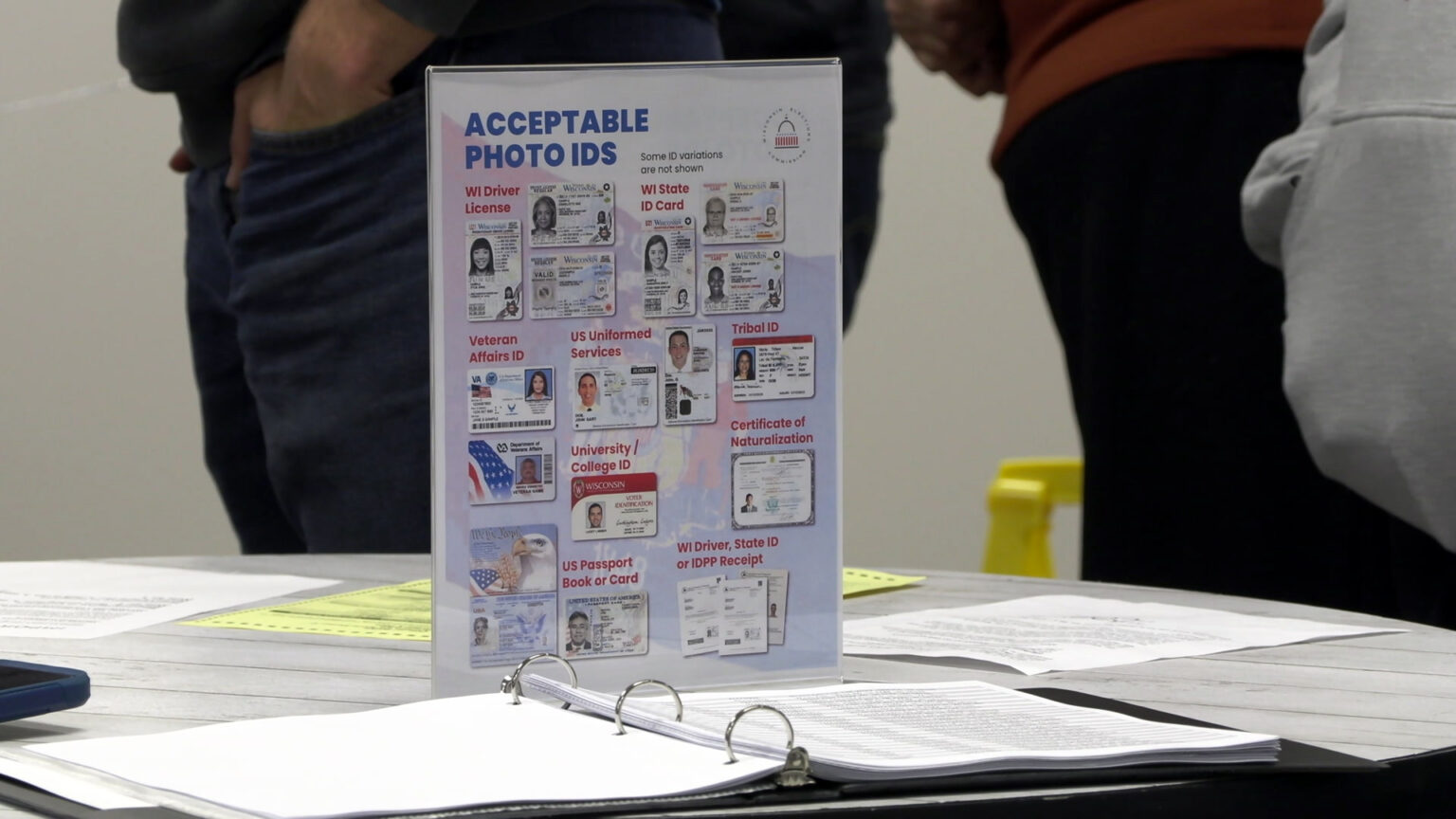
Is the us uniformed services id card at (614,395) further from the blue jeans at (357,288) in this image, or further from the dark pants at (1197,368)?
the dark pants at (1197,368)

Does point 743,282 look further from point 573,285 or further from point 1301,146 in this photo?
point 1301,146

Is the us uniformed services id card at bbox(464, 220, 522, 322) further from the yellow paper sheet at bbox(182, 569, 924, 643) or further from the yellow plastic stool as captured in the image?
the yellow plastic stool

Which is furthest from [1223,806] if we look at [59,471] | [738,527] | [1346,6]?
[59,471]

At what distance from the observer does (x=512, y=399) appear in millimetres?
718

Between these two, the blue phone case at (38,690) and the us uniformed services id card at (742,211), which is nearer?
the blue phone case at (38,690)

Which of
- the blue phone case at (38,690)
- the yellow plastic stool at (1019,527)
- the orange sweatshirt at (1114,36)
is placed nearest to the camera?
the blue phone case at (38,690)

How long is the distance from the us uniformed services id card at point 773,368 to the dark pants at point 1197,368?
2.71 ft

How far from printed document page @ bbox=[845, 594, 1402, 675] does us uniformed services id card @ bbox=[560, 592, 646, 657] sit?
16 centimetres

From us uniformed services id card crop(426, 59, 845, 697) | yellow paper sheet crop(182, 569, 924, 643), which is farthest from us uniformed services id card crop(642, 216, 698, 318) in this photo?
yellow paper sheet crop(182, 569, 924, 643)

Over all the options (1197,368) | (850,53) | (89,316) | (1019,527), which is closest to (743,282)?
(1197,368)

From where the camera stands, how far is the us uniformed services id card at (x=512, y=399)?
71 cm

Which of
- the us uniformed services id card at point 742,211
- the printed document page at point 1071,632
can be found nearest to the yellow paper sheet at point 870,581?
A: the printed document page at point 1071,632

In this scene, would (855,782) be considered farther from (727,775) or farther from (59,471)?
(59,471)

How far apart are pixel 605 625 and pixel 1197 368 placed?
36.0 inches
